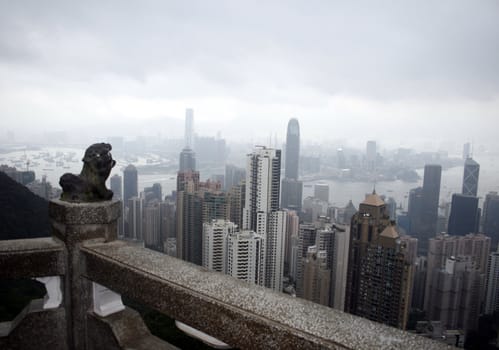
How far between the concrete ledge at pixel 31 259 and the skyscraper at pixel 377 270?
61.8 ft

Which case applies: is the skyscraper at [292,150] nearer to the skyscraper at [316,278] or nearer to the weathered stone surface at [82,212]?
the skyscraper at [316,278]

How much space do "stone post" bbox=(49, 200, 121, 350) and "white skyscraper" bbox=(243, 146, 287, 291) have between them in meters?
20.8

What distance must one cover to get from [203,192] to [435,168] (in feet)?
74.2

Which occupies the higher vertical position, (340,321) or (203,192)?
(340,321)

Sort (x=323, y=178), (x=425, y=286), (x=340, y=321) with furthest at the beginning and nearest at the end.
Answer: (x=323, y=178) → (x=425, y=286) → (x=340, y=321)

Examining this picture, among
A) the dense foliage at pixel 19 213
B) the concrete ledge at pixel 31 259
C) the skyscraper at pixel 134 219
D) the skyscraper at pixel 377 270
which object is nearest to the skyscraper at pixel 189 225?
the skyscraper at pixel 134 219

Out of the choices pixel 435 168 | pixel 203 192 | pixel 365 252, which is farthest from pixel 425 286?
pixel 203 192

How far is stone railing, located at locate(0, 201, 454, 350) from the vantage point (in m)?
1.06

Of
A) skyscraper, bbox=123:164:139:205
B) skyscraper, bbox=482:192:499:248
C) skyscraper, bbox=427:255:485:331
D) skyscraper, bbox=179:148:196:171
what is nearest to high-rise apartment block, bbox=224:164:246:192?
skyscraper, bbox=179:148:196:171

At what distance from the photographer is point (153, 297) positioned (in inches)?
56.0

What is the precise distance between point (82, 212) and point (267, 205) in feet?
74.5

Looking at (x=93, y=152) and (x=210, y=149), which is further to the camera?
(x=210, y=149)

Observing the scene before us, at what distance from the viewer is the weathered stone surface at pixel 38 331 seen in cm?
175

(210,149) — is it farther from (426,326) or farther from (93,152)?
(93,152)
